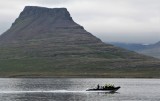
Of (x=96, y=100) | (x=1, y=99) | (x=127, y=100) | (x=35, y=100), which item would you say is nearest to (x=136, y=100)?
(x=127, y=100)

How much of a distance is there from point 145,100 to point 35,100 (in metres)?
33.7

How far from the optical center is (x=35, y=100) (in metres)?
136

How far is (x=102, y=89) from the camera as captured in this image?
578 feet

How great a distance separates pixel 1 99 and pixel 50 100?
49.9 feet

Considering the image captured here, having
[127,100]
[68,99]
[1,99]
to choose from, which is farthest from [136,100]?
[1,99]

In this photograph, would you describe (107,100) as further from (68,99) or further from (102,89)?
(102,89)

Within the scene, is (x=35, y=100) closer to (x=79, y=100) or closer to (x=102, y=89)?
(x=79, y=100)

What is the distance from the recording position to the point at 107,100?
139750 millimetres

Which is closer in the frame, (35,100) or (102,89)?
(35,100)

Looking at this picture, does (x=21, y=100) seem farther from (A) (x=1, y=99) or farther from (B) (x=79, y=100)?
(B) (x=79, y=100)

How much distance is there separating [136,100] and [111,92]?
133 ft

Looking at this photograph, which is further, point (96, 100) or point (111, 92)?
point (111, 92)

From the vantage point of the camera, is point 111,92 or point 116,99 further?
point 111,92

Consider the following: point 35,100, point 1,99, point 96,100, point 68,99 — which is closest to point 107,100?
point 96,100
